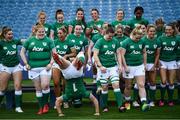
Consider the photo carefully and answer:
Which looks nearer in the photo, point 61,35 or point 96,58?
point 96,58

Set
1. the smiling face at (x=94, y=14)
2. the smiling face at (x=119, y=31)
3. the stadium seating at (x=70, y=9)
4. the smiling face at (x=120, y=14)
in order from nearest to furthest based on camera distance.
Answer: the smiling face at (x=119, y=31), the smiling face at (x=120, y=14), the smiling face at (x=94, y=14), the stadium seating at (x=70, y=9)

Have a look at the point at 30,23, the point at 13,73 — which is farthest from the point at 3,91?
the point at 30,23

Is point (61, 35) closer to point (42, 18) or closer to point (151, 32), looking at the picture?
point (42, 18)

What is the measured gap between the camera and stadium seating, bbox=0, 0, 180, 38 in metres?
24.6

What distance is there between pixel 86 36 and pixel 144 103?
2442 millimetres

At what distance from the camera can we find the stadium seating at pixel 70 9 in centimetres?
2462

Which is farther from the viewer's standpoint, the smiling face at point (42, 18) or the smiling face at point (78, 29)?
the smiling face at point (42, 18)

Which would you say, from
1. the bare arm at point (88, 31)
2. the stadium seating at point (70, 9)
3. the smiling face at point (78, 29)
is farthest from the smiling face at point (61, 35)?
the stadium seating at point (70, 9)

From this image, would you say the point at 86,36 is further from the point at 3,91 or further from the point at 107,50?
the point at 3,91

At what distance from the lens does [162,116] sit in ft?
36.1

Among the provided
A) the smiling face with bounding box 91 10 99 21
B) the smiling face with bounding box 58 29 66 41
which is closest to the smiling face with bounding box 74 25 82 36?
the smiling face with bounding box 58 29 66 41

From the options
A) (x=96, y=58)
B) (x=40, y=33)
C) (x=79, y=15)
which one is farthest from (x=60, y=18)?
(x=96, y=58)

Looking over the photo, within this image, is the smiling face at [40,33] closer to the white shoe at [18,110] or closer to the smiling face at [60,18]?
the smiling face at [60,18]

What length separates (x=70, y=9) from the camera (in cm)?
2500
